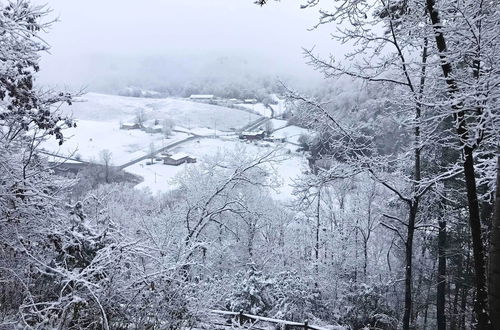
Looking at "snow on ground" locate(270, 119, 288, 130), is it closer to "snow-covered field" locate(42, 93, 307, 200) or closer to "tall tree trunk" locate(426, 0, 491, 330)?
"snow-covered field" locate(42, 93, 307, 200)

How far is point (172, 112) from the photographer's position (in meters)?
110

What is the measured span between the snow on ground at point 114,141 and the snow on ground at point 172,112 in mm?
10301

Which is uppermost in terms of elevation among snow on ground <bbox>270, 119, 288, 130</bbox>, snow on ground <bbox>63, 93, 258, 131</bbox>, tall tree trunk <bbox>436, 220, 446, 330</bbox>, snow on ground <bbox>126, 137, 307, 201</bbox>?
snow on ground <bbox>63, 93, 258, 131</bbox>

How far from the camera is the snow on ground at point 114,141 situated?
6462 centimetres

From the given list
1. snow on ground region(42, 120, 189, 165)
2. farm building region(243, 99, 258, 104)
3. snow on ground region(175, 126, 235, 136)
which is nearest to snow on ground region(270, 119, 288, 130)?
snow on ground region(175, 126, 235, 136)

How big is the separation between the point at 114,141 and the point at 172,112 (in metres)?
35.8

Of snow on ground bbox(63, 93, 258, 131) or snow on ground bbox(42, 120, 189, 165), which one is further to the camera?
snow on ground bbox(63, 93, 258, 131)

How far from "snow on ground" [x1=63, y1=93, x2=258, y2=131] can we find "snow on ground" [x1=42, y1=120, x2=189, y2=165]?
1030 centimetres

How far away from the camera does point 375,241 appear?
100ft

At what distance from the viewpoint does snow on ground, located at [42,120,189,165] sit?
212 feet

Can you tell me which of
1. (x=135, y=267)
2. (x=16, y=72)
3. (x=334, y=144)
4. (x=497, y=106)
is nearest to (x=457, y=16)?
(x=497, y=106)

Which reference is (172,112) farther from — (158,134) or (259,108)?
(158,134)

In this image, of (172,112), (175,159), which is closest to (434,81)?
(175,159)

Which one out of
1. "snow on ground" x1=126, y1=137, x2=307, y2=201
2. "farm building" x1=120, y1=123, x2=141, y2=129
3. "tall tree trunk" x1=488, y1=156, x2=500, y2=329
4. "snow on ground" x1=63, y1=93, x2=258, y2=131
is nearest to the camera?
"tall tree trunk" x1=488, y1=156, x2=500, y2=329
